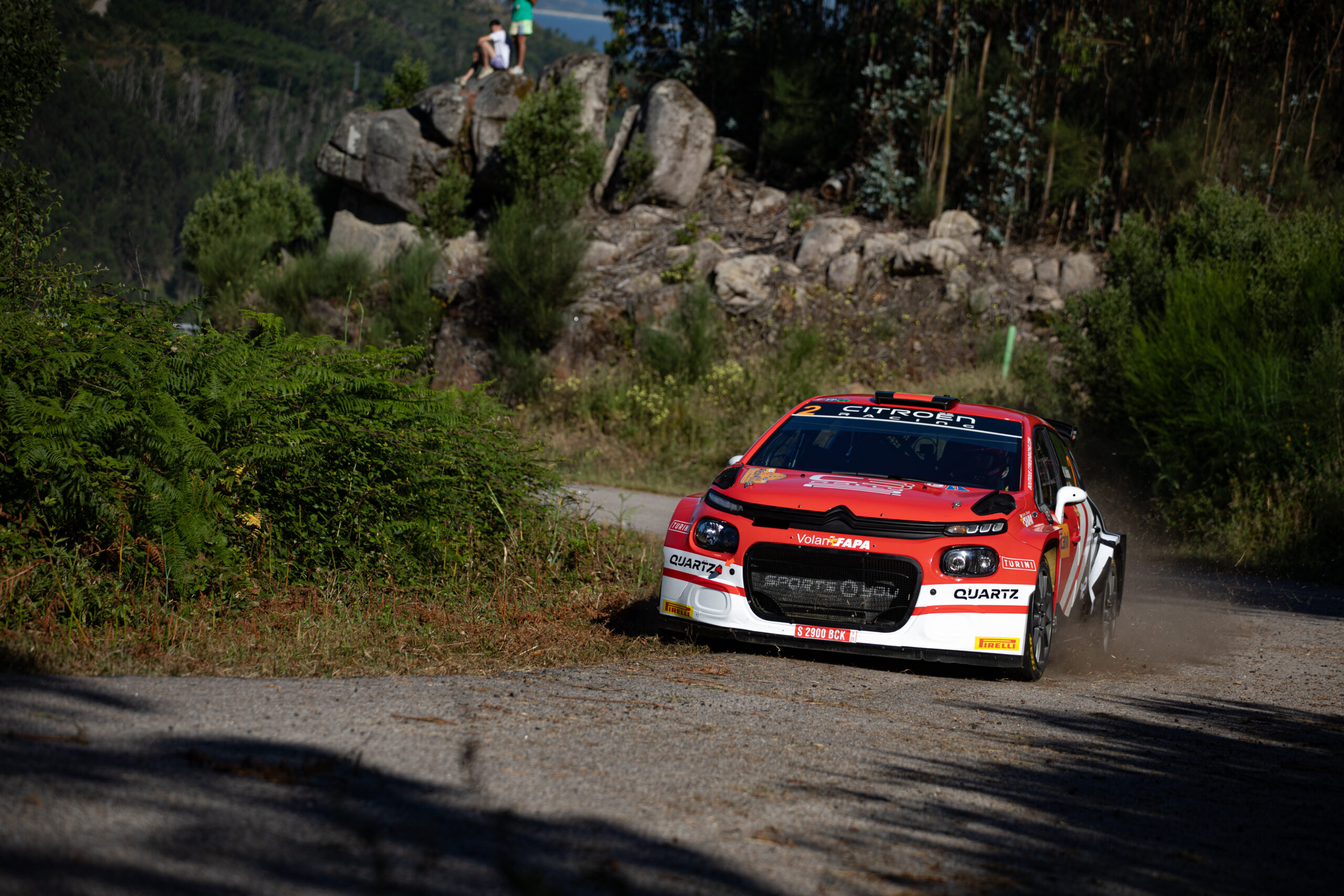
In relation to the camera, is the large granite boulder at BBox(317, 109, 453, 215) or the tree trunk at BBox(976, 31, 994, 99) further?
the large granite boulder at BBox(317, 109, 453, 215)

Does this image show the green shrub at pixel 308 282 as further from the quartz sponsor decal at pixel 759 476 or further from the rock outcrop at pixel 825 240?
the quartz sponsor decal at pixel 759 476

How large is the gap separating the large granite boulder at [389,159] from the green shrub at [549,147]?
2358 mm

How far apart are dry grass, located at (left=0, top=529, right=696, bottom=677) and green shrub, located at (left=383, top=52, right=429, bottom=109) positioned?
30.5m

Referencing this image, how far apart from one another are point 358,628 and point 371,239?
88.1 ft

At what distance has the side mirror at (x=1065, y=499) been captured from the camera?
7.46 metres

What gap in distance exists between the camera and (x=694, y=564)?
22.9 ft

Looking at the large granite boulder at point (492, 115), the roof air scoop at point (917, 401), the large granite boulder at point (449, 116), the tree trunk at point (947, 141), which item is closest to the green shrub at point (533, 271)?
the large granite boulder at point (492, 115)

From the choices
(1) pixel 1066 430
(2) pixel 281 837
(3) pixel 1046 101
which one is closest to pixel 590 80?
(3) pixel 1046 101

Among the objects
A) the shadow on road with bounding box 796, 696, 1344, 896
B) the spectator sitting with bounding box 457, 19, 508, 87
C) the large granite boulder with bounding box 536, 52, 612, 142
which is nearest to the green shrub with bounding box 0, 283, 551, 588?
the shadow on road with bounding box 796, 696, 1344, 896

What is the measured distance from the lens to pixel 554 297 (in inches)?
1056

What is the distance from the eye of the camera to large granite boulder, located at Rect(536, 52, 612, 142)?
3328 cm

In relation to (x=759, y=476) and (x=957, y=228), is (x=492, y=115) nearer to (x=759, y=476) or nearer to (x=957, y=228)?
(x=957, y=228)

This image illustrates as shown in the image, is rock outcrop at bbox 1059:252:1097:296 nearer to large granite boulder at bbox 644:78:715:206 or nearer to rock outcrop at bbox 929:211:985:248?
rock outcrop at bbox 929:211:985:248

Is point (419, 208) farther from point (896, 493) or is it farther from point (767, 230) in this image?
point (896, 493)
